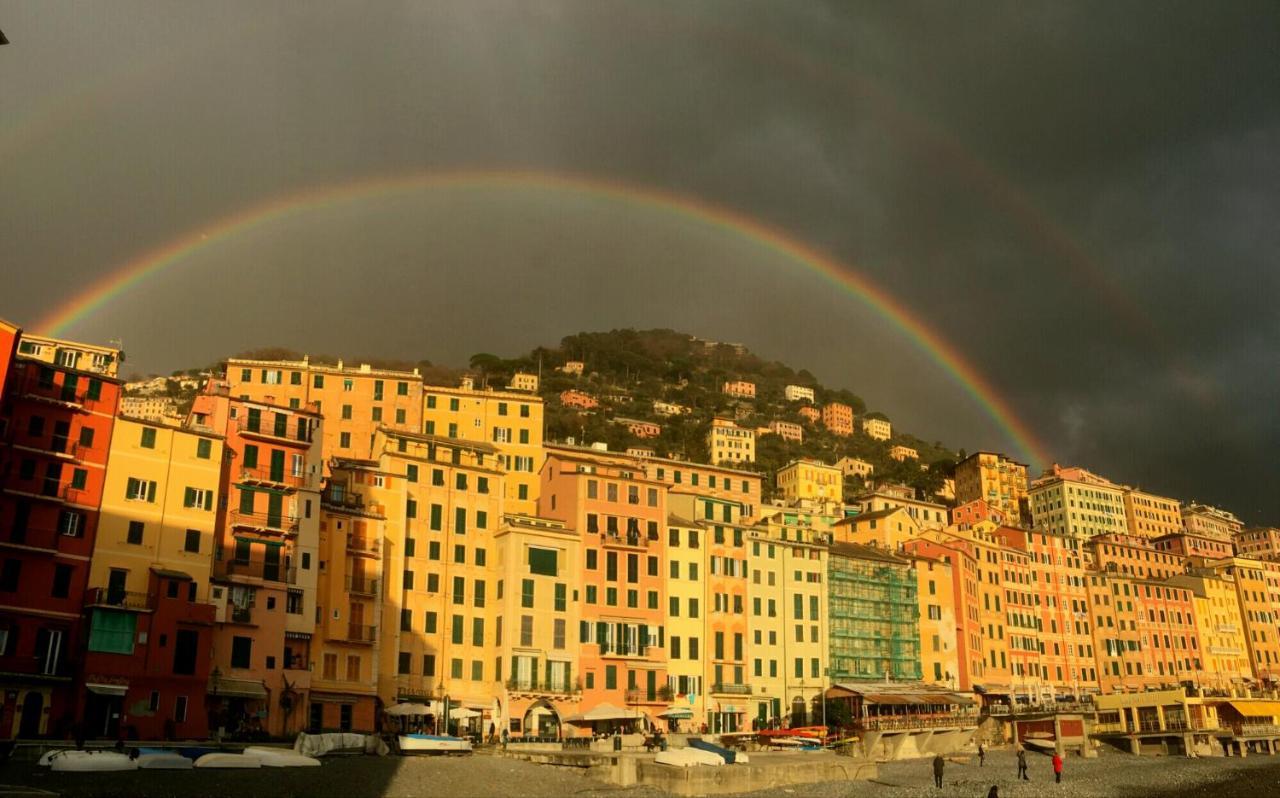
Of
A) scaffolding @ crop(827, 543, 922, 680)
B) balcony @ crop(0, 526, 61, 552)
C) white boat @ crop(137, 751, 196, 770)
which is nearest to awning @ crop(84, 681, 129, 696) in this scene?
balcony @ crop(0, 526, 61, 552)

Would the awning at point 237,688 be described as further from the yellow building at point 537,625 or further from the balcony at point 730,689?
the balcony at point 730,689

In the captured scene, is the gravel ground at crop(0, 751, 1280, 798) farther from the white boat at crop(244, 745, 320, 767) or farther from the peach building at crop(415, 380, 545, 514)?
the peach building at crop(415, 380, 545, 514)

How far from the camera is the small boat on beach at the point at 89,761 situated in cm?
4406

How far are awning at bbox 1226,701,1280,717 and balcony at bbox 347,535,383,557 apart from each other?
84.4 m

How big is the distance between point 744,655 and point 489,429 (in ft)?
103

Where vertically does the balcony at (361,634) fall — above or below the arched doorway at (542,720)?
above

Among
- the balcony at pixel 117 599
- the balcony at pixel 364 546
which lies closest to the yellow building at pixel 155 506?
the balcony at pixel 117 599

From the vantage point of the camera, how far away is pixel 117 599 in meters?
62.1

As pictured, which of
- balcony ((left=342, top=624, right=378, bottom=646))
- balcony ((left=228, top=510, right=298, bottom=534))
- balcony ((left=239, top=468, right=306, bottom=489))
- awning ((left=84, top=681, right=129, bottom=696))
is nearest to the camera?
awning ((left=84, top=681, right=129, bottom=696))

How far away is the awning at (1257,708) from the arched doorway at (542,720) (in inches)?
2782

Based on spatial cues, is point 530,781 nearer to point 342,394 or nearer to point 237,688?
point 237,688

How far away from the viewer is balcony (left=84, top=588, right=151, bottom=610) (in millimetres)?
61562

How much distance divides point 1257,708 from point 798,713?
175ft

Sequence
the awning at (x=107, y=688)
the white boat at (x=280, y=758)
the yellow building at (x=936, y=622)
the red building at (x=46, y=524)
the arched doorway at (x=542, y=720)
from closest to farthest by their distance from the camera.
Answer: the white boat at (x=280, y=758)
the red building at (x=46, y=524)
the awning at (x=107, y=688)
the arched doorway at (x=542, y=720)
the yellow building at (x=936, y=622)
